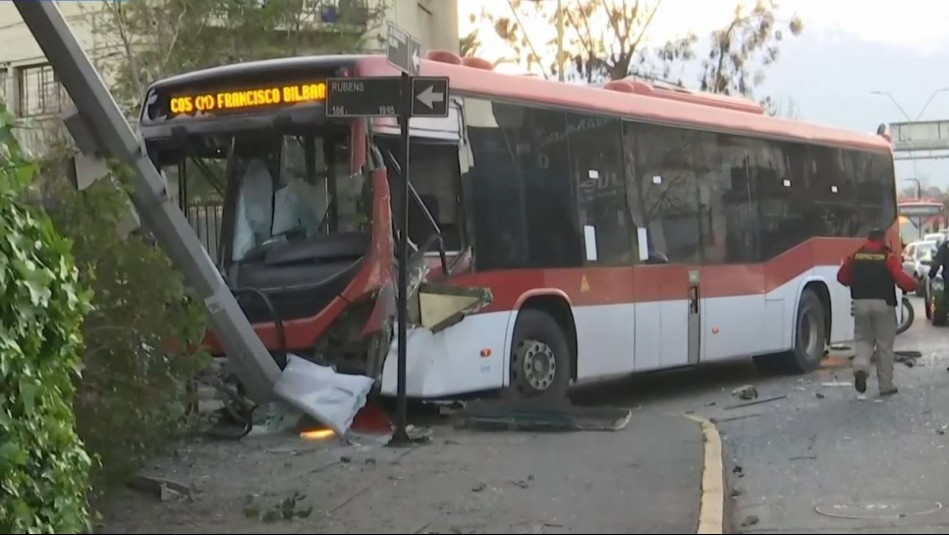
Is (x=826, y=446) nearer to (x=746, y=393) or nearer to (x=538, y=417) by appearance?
(x=538, y=417)

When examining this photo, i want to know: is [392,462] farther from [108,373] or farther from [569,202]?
[569,202]

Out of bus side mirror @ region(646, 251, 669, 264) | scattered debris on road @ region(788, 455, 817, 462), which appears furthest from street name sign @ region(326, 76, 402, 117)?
bus side mirror @ region(646, 251, 669, 264)

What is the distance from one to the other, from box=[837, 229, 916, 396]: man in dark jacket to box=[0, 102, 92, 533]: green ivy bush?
9235mm

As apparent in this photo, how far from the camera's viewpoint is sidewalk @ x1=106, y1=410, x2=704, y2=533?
6875mm

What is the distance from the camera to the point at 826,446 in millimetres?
10547

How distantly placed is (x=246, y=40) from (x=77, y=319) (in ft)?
50.9

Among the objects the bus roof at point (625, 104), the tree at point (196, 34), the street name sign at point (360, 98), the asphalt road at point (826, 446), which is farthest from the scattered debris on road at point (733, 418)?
the tree at point (196, 34)

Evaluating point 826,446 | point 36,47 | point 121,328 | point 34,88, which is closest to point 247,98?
point 121,328

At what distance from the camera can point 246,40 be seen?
21.5m

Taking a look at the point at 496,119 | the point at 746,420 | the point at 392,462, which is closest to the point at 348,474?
the point at 392,462

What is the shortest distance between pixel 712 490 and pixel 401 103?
367cm

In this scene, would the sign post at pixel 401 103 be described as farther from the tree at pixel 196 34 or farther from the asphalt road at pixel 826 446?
the tree at pixel 196 34

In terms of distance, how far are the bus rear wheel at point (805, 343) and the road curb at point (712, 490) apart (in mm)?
6671

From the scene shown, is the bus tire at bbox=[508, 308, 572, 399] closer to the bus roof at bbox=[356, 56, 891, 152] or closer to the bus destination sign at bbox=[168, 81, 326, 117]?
the bus roof at bbox=[356, 56, 891, 152]
